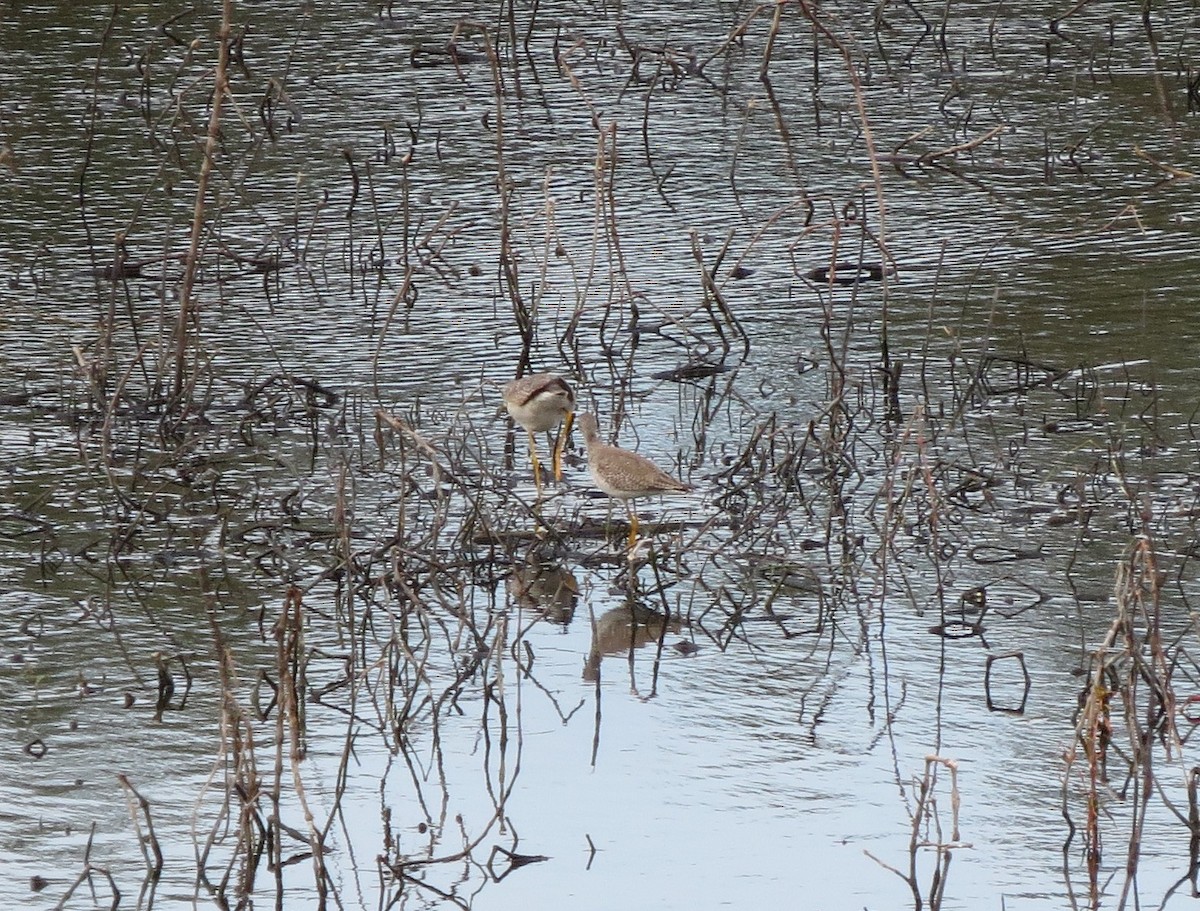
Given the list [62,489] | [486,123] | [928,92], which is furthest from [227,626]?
A: [928,92]

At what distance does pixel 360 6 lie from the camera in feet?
59.9

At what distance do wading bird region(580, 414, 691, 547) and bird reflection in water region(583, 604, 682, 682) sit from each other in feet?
1.82

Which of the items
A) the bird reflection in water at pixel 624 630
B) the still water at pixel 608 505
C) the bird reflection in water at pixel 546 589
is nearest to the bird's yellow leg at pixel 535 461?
the still water at pixel 608 505

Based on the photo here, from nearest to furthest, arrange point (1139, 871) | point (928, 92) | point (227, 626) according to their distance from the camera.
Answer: point (1139, 871)
point (227, 626)
point (928, 92)

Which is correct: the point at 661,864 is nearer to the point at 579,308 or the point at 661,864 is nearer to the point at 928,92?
the point at 579,308

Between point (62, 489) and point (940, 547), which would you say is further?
point (62, 489)

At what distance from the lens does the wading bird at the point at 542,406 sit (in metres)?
8.84

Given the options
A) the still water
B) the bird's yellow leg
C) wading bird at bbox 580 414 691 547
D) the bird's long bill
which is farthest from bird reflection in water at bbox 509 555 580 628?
the bird's long bill

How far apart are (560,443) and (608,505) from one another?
1.25 ft

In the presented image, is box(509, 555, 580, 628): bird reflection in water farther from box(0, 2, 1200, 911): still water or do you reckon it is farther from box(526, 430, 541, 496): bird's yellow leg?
box(526, 430, 541, 496): bird's yellow leg

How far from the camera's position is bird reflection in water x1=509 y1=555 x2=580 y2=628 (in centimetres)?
771

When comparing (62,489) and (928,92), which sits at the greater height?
(928,92)

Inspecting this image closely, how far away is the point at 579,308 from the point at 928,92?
19.7ft

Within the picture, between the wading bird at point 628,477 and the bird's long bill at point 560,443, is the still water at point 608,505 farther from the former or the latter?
the wading bird at point 628,477
